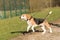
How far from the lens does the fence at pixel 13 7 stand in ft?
63.6

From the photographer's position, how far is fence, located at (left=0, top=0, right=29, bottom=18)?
1938 cm

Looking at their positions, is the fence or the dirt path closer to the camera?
the dirt path

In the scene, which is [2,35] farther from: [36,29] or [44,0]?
[44,0]

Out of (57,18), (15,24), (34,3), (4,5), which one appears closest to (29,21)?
(15,24)

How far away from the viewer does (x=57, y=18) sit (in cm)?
1764

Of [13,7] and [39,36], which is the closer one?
[39,36]

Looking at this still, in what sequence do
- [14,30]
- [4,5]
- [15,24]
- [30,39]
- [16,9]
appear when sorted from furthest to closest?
1. [16,9]
2. [4,5]
3. [15,24]
4. [14,30]
5. [30,39]

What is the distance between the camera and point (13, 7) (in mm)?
20188

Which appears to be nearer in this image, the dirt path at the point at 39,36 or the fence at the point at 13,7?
the dirt path at the point at 39,36

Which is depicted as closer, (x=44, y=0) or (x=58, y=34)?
(x=58, y=34)

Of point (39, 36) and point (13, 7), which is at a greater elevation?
point (13, 7)

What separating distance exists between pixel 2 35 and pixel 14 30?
3.95ft

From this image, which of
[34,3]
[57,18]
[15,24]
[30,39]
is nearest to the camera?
[30,39]

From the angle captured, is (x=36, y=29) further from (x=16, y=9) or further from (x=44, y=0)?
(x=44, y=0)
